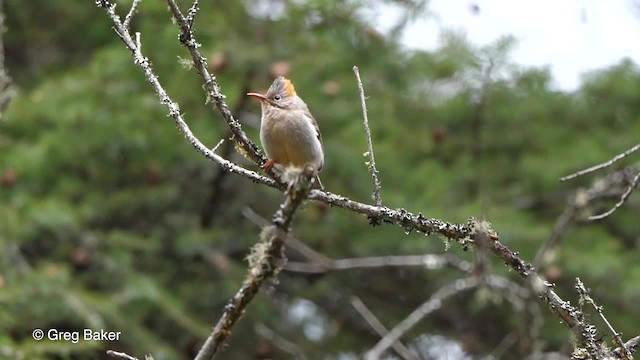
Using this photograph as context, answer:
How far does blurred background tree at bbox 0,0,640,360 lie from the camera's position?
576 cm

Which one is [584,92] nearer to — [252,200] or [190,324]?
→ [252,200]

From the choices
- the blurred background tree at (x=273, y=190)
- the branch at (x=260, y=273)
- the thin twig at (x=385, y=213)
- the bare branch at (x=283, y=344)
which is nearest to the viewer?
the branch at (x=260, y=273)

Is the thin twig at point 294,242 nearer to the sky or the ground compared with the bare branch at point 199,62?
nearer to the sky

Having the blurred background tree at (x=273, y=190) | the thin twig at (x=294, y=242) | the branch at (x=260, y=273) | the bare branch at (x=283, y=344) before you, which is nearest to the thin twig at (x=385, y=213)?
the thin twig at (x=294, y=242)

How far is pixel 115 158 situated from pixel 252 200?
1114mm

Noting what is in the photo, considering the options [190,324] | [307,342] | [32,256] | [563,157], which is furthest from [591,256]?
[32,256]

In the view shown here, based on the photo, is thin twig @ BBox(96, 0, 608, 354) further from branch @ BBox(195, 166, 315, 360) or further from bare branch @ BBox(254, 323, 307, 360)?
bare branch @ BBox(254, 323, 307, 360)

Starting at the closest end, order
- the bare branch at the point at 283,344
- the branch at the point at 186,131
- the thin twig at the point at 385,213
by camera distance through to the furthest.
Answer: the thin twig at the point at 385,213 → the branch at the point at 186,131 → the bare branch at the point at 283,344

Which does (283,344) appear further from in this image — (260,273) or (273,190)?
(260,273)

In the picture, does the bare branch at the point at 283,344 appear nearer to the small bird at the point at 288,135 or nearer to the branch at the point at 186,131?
the small bird at the point at 288,135

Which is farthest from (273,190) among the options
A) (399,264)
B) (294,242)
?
(399,264)

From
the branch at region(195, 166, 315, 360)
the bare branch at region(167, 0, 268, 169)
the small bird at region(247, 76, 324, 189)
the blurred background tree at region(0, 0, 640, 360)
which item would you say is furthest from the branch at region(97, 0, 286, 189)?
the blurred background tree at region(0, 0, 640, 360)

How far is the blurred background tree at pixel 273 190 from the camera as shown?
576cm

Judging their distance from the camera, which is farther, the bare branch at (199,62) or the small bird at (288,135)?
the small bird at (288,135)
